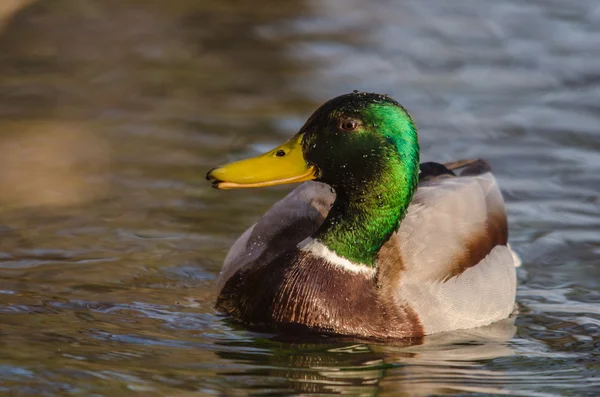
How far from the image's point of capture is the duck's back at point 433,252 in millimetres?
6848

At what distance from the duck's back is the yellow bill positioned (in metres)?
0.53

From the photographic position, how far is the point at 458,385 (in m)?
5.94

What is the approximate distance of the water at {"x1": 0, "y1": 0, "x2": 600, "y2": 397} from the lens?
6125mm

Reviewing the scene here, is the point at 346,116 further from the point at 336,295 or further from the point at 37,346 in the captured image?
the point at 37,346

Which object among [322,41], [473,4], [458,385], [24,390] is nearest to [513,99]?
[322,41]

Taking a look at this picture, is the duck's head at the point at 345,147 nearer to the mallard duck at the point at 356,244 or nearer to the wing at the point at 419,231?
the mallard duck at the point at 356,244

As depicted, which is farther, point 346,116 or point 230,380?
point 346,116

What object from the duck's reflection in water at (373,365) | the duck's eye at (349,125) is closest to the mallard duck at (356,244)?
the duck's eye at (349,125)

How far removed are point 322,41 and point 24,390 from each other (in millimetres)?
7543

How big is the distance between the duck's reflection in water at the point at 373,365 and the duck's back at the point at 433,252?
0.22 m

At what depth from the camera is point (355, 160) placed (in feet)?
21.6

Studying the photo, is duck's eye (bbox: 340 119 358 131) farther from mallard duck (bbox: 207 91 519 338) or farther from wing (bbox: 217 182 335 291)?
wing (bbox: 217 182 335 291)

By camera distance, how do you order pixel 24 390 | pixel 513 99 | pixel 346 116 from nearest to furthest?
1. pixel 24 390
2. pixel 346 116
3. pixel 513 99

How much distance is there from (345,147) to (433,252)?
0.83 meters
